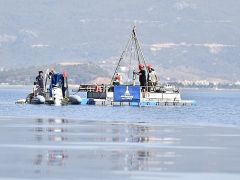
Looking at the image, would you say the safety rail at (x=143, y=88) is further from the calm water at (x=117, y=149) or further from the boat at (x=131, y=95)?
the calm water at (x=117, y=149)

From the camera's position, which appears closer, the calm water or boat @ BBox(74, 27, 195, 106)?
the calm water

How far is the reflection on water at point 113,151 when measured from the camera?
35.9 m

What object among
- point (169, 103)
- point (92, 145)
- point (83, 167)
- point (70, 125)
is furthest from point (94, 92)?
point (83, 167)

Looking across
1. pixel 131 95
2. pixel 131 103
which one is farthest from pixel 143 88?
pixel 131 103

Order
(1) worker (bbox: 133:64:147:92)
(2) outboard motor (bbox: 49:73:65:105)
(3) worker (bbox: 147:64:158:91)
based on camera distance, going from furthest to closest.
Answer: (3) worker (bbox: 147:64:158:91), (1) worker (bbox: 133:64:147:92), (2) outboard motor (bbox: 49:73:65:105)

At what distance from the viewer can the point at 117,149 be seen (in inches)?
1695

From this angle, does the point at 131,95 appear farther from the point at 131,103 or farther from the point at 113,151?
the point at 113,151

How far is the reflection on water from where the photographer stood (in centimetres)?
3591

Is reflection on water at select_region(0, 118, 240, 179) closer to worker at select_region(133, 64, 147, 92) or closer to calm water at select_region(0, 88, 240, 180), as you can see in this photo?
calm water at select_region(0, 88, 240, 180)

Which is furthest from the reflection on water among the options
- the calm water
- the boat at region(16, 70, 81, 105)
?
the boat at region(16, 70, 81, 105)

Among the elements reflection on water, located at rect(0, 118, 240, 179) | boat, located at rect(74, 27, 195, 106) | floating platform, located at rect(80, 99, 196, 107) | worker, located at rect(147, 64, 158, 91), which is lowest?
reflection on water, located at rect(0, 118, 240, 179)

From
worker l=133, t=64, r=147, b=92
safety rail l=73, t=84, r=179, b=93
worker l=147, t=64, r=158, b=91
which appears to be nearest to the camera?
worker l=133, t=64, r=147, b=92

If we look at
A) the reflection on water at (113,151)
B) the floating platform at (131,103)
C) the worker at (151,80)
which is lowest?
the reflection on water at (113,151)

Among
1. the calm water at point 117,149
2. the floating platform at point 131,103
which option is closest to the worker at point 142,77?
the floating platform at point 131,103
